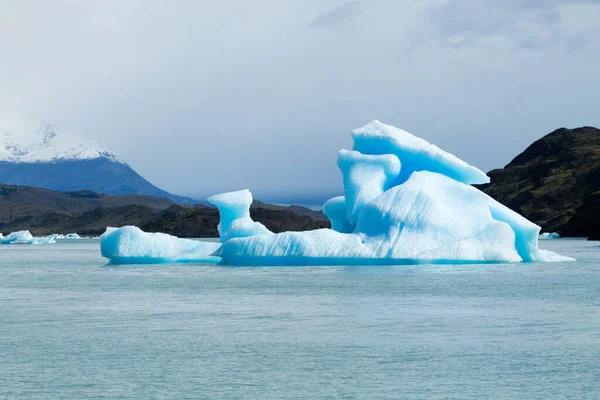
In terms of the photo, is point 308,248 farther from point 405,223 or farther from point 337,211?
point 337,211

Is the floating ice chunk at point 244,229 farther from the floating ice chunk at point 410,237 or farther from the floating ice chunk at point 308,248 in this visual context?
the floating ice chunk at point 410,237

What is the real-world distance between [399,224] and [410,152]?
4.74 m

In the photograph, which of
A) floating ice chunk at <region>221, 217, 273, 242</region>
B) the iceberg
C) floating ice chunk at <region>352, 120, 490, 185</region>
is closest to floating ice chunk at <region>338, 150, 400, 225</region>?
the iceberg

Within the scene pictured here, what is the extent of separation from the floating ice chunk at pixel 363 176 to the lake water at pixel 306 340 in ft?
17.3

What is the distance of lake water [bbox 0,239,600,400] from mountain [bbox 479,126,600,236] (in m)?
82.4

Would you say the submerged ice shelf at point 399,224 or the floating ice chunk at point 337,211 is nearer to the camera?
the submerged ice shelf at point 399,224

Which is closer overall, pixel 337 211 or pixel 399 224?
pixel 399 224

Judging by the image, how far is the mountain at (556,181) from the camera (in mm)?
116819

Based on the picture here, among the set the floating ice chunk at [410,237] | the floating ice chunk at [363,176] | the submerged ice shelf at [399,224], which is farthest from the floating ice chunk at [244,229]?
the floating ice chunk at [363,176]

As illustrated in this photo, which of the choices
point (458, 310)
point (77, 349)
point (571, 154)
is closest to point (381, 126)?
point (458, 310)

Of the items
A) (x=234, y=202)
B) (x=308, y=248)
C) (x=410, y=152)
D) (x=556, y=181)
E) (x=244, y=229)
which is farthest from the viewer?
(x=556, y=181)

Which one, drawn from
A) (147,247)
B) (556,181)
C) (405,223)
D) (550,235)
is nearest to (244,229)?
(147,247)

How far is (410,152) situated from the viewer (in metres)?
34.5

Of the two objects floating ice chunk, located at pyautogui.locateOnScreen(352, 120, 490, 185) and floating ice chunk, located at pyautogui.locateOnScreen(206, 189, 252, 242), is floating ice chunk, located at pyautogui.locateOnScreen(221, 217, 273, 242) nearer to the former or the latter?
floating ice chunk, located at pyautogui.locateOnScreen(206, 189, 252, 242)
